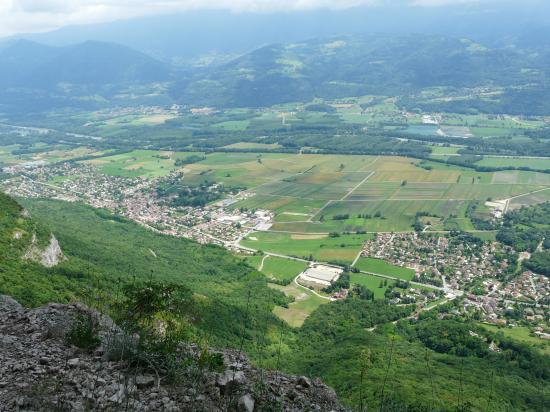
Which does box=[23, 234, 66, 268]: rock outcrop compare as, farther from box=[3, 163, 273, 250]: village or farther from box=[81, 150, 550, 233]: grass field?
box=[81, 150, 550, 233]: grass field

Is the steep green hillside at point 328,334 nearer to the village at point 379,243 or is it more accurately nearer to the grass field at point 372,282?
the grass field at point 372,282

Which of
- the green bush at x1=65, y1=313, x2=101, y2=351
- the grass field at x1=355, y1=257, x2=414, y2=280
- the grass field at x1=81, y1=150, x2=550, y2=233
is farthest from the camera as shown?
the grass field at x1=81, y1=150, x2=550, y2=233

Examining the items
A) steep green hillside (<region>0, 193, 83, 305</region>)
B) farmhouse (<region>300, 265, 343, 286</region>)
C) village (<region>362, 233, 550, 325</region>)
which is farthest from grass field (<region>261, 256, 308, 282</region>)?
steep green hillside (<region>0, 193, 83, 305</region>)

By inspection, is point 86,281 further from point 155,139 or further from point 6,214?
point 155,139

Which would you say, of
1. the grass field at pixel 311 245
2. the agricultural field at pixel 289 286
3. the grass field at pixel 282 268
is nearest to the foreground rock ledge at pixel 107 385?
the agricultural field at pixel 289 286

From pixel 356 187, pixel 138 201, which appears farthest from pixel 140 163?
pixel 356 187
